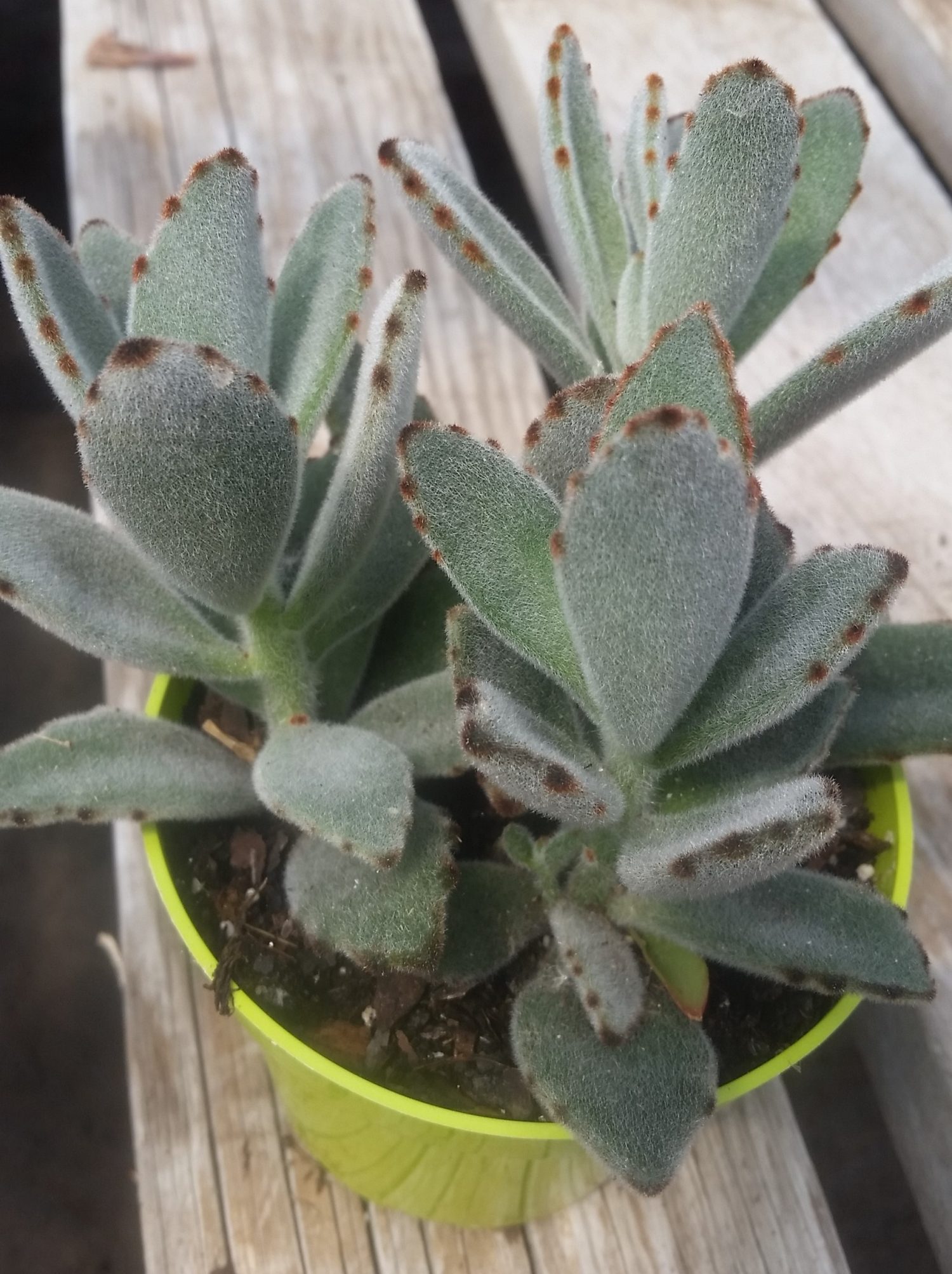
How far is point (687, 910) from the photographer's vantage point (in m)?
0.51

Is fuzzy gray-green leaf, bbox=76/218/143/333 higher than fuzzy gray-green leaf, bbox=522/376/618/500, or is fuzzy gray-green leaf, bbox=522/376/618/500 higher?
fuzzy gray-green leaf, bbox=76/218/143/333

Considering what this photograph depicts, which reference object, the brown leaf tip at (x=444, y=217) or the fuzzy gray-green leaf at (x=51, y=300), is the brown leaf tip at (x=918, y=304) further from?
the fuzzy gray-green leaf at (x=51, y=300)

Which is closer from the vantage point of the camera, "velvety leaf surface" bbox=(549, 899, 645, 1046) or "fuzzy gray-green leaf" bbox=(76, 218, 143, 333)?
"velvety leaf surface" bbox=(549, 899, 645, 1046)

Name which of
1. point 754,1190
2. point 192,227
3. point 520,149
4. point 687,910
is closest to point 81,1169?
point 754,1190

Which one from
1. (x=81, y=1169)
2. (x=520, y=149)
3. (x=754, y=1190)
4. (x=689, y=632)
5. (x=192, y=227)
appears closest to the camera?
(x=689, y=632)

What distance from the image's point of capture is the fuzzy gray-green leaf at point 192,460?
410 mm

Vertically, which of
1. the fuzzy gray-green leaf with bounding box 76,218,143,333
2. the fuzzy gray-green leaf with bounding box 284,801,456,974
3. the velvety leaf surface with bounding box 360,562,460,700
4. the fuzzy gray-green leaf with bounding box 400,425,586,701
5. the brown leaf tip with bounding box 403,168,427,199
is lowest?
the fuzzy gray-green leaf with bounding box 284,801,456,974

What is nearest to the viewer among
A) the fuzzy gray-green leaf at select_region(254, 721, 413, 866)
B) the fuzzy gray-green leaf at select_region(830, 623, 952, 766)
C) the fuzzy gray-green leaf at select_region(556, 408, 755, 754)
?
the fuzzy gray-green leaf at select_region(556, 408, 755, 754)

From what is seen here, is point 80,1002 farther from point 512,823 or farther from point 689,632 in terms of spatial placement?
point 689,632

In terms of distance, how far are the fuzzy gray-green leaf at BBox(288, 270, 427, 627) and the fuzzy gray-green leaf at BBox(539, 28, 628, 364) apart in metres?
0.18

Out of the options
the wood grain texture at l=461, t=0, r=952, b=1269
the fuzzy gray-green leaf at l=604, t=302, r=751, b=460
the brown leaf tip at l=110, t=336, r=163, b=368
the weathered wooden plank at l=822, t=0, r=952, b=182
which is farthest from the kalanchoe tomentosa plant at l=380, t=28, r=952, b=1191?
the weathered wooden plank at l=822, t=0, r=952, b=182

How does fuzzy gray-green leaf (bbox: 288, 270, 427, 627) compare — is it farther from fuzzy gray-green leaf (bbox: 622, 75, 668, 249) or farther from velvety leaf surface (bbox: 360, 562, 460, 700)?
fuzzy gray-green leaf (bbox: 622, 75, 668, 249)

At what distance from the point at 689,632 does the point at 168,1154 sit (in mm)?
639

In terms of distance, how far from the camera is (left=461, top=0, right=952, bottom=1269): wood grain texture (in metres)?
0.75
